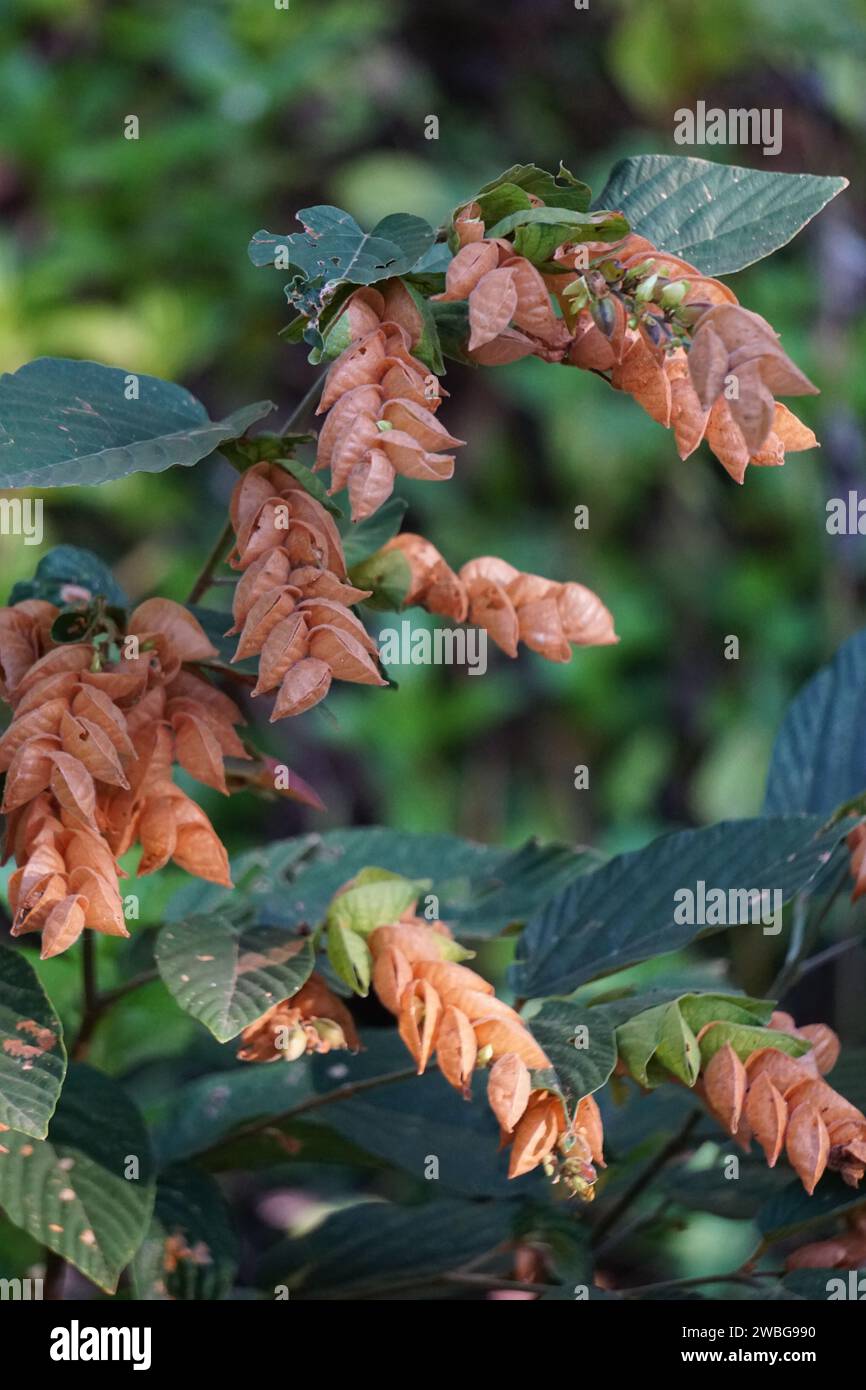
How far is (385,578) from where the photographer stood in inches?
23.7

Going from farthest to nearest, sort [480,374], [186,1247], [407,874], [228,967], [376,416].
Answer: [480,374], [407,874], [186,1247], [228,967], [376,416]

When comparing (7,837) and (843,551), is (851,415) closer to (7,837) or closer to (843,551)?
(843,551)

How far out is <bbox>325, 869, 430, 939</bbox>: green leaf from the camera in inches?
22.3

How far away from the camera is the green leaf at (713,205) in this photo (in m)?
0.52

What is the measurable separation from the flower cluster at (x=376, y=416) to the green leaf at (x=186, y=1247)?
1.29 ft

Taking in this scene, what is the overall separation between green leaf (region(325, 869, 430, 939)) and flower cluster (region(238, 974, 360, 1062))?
0.03 meters

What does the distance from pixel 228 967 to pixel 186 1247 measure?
0.19 meters

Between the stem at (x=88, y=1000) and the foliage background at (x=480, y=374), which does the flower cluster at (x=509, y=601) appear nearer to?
the stem at (x=88, y=1000)

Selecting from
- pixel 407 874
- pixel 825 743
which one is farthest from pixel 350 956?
pixel 825 743
